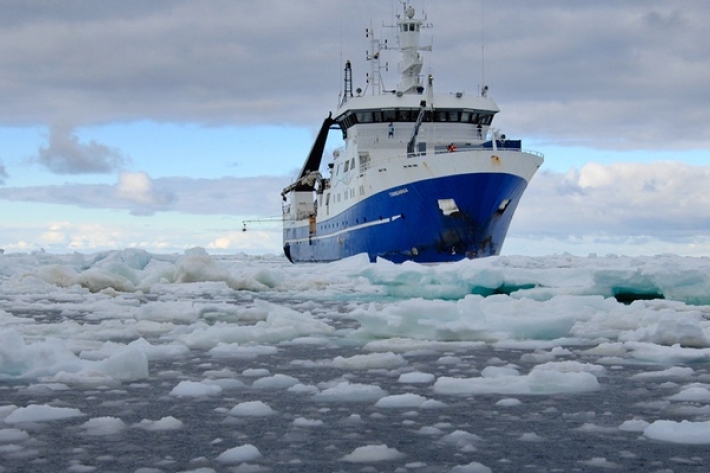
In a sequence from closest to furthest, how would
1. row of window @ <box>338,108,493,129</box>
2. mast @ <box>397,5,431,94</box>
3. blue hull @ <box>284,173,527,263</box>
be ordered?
blue hull @ <box>284,173,527,263</box>
row of window @ <box>338,108,493,129</box>
mast @ <box>397,5,431,94</box>

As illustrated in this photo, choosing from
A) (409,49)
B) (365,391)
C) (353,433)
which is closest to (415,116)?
(409,49)

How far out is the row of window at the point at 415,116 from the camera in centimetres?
3678

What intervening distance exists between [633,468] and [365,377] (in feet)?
11.2

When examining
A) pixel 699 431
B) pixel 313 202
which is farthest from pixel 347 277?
pixel 313 202

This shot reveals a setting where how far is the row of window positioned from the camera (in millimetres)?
36781

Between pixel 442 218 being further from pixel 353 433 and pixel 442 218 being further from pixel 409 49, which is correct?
pixel 353 433

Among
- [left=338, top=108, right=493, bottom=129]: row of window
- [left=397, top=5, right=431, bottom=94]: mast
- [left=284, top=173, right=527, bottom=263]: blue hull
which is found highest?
[left=397, top=5, right=431, bottom=94]: mast

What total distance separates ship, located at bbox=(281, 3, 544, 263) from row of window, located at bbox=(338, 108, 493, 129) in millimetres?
46

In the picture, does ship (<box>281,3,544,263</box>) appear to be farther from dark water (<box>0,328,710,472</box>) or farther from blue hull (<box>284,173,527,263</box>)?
dark water (<box>0,328,710,472</box>)

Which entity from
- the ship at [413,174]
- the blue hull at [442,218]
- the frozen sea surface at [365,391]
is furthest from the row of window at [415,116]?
the frozen sea surface at [365,391]

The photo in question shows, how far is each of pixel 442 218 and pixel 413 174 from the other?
2005mm

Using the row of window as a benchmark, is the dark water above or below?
below

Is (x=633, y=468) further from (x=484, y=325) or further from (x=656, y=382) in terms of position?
(x=484, y=325)

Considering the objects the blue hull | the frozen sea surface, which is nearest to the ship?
the blue hull
